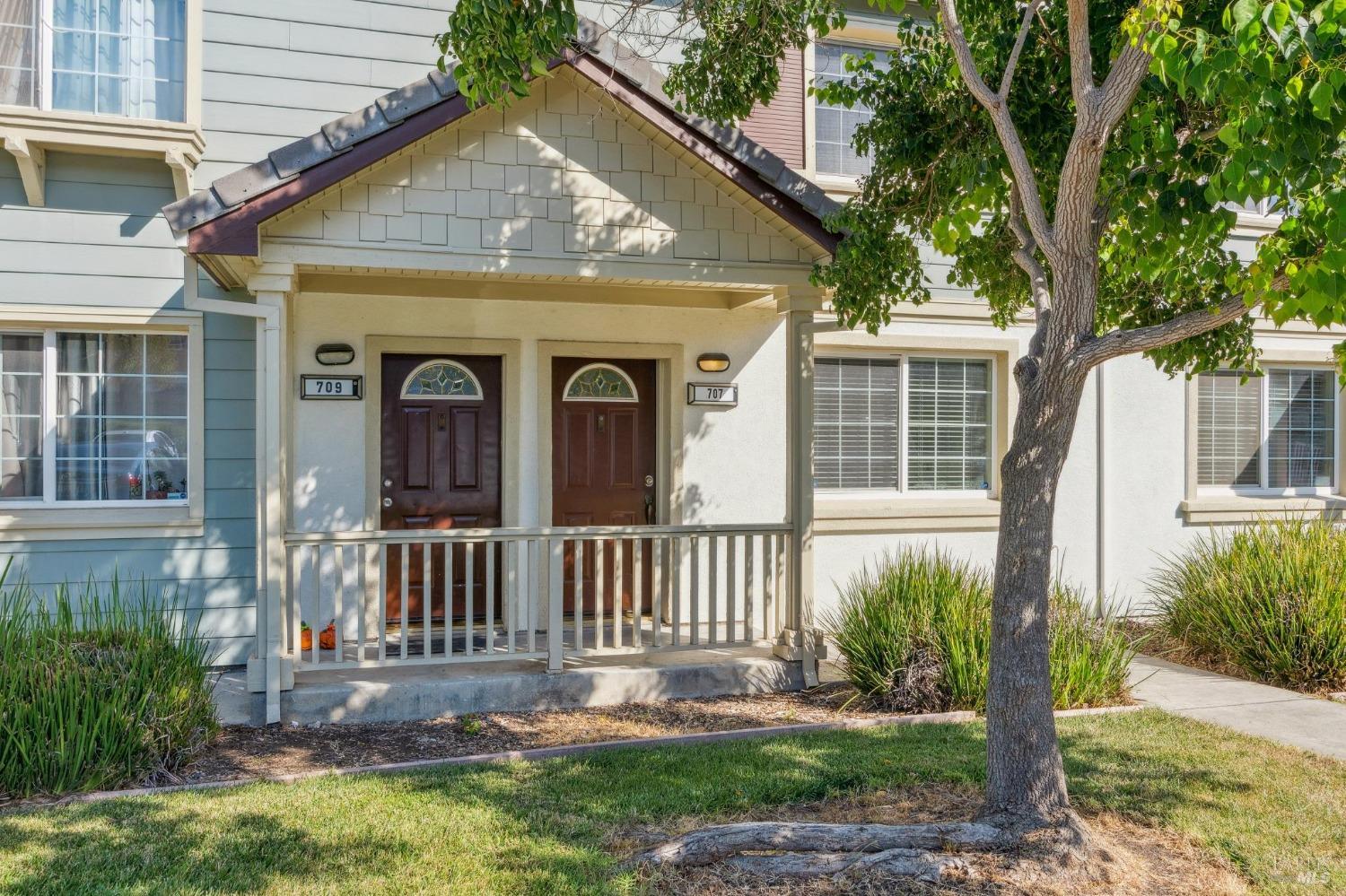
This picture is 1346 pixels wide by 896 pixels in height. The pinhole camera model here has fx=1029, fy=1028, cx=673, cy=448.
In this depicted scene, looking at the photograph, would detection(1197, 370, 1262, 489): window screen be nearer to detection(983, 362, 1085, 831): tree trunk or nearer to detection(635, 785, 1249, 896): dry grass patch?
detection(635, 785, 1249, 896): dry grass patch

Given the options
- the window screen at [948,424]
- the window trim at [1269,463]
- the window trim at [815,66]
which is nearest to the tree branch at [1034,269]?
the window trim at [815,66]

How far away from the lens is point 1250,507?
404 inches

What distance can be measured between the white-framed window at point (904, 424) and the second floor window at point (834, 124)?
180 centimetres

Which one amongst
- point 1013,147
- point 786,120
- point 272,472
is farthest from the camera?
point 786,120

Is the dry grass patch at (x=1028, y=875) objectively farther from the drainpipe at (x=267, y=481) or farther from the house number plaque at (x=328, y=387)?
the house number plaque at (x=328, y=387)

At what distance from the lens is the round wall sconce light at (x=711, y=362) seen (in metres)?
8.80

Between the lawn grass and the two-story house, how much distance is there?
1.51 m

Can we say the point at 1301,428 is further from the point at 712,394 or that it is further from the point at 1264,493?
the point at 712,394

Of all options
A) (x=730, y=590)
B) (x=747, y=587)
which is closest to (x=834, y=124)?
(x=747, y=587)

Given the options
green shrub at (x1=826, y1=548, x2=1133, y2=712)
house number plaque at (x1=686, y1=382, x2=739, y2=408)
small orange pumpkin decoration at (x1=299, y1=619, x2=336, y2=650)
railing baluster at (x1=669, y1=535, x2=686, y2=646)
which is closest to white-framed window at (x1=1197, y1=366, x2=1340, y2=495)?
green shrub at (x1=826, y1=548, x2=1133, y2=712)

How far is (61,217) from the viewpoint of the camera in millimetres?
7523

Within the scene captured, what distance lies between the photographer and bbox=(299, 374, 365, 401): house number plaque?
7961 millimetres

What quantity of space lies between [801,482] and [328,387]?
3.73 m

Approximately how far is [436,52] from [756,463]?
14.4 ft
